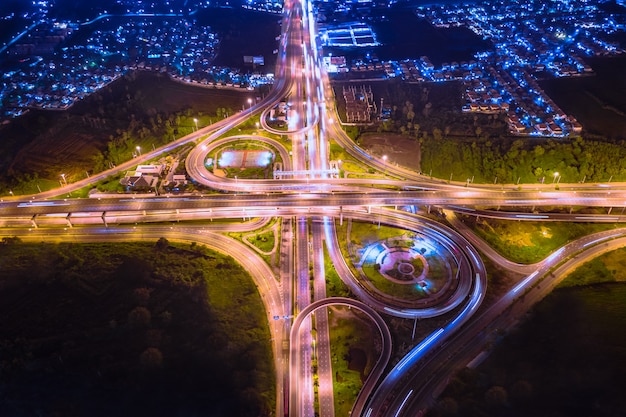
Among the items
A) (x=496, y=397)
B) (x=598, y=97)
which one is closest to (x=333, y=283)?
(x=496, y=397)

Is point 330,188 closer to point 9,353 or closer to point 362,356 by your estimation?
point 362,356

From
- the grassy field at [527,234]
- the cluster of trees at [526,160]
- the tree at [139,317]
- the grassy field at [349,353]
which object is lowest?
the grassy field at [349,353]

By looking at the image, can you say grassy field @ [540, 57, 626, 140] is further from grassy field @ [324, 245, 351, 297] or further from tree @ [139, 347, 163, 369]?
tree @ [139, 347, 163, 369]

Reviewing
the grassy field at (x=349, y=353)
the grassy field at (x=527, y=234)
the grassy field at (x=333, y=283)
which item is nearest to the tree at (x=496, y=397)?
the grassy field at (x=349, y=353)

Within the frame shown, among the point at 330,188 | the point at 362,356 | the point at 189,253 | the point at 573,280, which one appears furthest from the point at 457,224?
the point at 189,253

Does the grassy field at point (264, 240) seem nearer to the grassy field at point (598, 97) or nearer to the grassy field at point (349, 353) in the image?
the grassy field at point (349, 353)

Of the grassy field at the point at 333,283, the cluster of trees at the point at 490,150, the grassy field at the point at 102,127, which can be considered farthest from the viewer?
the grassy field at the point at 102,127

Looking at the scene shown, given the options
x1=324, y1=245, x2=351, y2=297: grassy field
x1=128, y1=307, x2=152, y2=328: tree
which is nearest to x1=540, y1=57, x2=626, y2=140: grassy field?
x1=324, y1=245, x2=351, y2=297: grassy field
